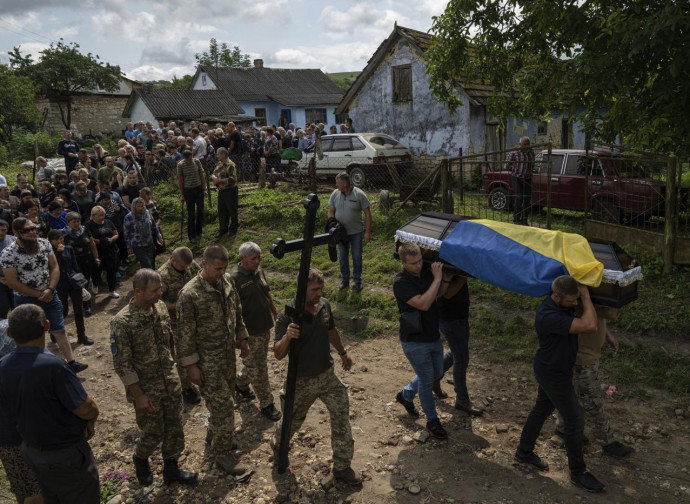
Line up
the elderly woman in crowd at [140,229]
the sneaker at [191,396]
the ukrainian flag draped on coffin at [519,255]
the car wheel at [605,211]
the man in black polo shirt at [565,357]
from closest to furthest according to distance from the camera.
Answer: the man in black polo shirt at [565,357] → the ukrainian flag draped on coffin at [519,255] → the sneaker at [191,396] → the elderly woman in crowd at [140,229] → the car wheel at [605,211]

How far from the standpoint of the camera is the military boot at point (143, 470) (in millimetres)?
4949

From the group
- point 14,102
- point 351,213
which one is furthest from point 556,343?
point 14,102

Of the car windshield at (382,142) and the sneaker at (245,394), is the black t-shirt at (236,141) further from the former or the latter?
the sneaker at (245,394)

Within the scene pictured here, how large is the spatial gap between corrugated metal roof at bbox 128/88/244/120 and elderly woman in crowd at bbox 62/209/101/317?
25.7m

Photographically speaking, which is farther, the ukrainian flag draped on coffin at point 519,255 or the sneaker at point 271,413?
the sneaker at point 271,413

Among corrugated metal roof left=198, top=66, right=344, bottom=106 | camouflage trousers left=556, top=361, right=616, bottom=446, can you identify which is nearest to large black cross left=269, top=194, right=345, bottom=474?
camouflage trousers left=556, top=361, right=616, bottom=446

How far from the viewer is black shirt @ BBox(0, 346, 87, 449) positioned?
12.1 ft

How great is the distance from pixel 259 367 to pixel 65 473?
7.92 ft

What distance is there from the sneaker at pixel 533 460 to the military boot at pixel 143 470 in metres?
3.26

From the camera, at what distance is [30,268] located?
679 centimetres

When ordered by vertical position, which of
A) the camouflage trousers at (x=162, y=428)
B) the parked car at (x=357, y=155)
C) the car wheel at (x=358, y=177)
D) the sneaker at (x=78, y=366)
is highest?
the parked car at (x=357, y=155)

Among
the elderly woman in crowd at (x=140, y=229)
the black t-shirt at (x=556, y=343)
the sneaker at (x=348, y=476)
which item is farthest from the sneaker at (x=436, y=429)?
the elderly woman in crowd at (x=140, y=229)

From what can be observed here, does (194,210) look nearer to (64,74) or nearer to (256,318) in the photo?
(256,318)

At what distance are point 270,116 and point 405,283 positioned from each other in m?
38.0
